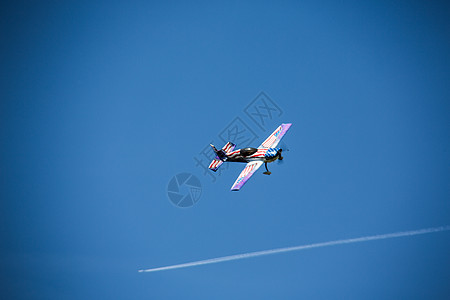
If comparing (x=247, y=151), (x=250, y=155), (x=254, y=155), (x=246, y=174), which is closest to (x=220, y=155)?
(x=247, y=151)

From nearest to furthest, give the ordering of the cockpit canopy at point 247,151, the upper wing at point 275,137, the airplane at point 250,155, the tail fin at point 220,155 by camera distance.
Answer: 1. the airplane at point 250,155
2. the cockpit canopy at point 247,151
3. the upper wing at point 275,137
4. the tail fin at point 220,155

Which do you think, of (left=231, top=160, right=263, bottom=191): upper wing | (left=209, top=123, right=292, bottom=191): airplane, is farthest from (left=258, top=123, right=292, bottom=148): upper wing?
(left=231, top=160, right=263, bottom=191): upper wing

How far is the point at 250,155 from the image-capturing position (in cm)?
5172

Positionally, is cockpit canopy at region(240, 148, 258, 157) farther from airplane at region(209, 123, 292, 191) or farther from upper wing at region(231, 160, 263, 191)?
upper wing at region(231, 160, 263, 191)

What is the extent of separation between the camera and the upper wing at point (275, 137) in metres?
53.7

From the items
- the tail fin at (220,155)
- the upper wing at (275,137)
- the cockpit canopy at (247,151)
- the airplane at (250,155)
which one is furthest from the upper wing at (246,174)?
the tail fin at (220,155)

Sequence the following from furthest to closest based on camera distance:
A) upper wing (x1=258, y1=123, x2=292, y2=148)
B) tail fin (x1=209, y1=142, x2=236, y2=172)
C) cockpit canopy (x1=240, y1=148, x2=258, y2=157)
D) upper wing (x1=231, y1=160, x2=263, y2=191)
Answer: tail fin (x1=209, y1=142, x2=236, y2=172) < upper wing (x1=258, y1=123, x2=292, y2=148) < cockpit canopy (x1=240, y1=148, x2=258, y2=157) < upper wing (x1=231, y1=160, x2=263, y2=191)

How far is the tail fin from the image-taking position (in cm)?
5459

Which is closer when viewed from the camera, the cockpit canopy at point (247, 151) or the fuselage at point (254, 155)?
the fuselage at point (254, 155)

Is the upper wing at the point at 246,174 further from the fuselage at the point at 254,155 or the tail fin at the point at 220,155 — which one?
the tail fin at the point at 220,155

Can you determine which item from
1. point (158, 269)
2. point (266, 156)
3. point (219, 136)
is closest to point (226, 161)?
point (219, 136)

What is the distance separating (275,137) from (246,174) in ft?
33.9

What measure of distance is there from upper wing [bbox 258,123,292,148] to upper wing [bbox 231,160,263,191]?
4.88m

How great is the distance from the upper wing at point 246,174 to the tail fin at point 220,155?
5.35 m
